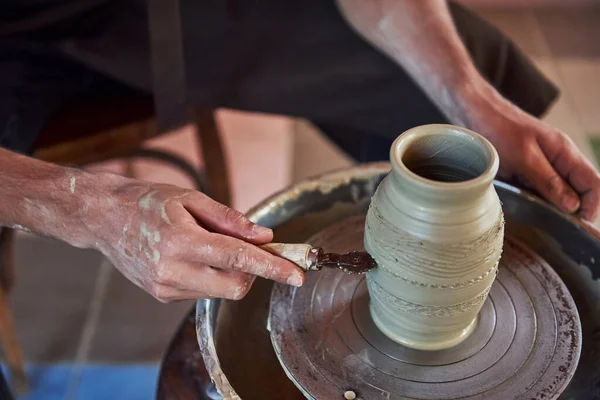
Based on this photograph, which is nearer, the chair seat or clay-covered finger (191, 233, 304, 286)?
clay-covered finger (191, 233, 304, 286)

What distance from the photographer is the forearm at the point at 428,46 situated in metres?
1.08

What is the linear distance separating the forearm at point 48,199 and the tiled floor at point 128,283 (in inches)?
33.1

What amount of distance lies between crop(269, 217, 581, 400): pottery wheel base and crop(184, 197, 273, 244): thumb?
0.44 ft

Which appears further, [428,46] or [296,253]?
[428,46]

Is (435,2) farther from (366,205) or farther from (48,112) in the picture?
(48,112)

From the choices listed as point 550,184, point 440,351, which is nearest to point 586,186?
point 550,184

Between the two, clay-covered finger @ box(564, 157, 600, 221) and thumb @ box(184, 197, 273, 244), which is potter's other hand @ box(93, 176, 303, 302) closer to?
thumb @ box(184, 197, 273, 244)

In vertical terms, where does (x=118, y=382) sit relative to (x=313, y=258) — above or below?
below

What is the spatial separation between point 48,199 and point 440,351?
21.6 inches

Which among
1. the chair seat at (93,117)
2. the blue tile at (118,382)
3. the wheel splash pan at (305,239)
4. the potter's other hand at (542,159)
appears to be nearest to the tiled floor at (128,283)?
the blue tile at (118,382)

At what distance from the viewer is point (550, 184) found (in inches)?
37.3

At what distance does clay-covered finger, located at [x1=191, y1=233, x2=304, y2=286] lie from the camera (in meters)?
0.73

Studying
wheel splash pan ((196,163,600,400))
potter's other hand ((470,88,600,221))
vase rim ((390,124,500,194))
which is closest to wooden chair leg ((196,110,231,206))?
wheel splash pan ((196,163,600,400))

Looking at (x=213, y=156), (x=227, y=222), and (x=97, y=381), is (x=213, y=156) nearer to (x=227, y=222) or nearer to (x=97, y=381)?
(x=97, y=381)
